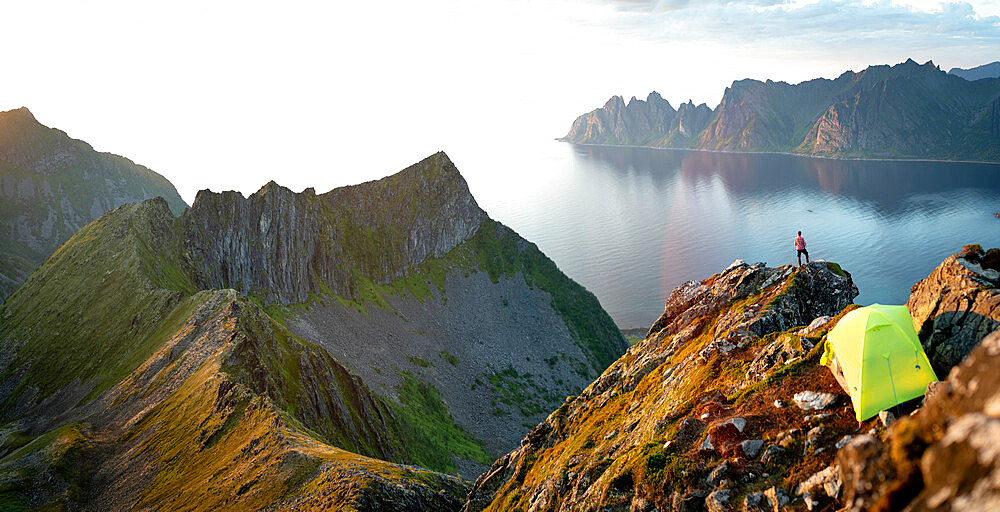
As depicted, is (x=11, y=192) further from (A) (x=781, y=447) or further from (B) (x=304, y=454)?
(A) (x=781, y=447)

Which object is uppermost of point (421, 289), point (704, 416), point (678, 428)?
point (704, 416)

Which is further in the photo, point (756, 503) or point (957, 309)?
point (957, 309)

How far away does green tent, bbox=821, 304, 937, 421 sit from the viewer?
16719mm

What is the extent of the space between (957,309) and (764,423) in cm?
769

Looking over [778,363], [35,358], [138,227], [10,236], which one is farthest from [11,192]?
[778,363]

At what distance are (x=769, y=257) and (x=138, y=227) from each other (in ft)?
589

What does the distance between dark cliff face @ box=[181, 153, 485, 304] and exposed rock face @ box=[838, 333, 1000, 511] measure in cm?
10165

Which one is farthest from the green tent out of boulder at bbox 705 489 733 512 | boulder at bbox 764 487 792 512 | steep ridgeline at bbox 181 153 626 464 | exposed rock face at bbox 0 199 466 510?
steep ridgeline at bbox 181 153 626 464

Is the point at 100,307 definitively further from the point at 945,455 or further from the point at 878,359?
the point at 945,455

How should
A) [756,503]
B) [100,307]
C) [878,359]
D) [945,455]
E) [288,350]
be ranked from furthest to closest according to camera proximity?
[100,307] → [288,350] → [878,359] → [756,503] → [945,455]

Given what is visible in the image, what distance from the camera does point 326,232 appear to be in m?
117

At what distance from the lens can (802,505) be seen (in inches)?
602

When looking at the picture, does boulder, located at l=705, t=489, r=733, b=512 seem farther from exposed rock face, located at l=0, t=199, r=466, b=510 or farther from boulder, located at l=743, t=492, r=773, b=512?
exposed rock face, located at l=0, t=199, r=466, b=510

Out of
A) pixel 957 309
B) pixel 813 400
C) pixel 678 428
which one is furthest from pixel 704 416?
pixel 957 309
